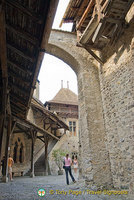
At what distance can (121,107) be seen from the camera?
193 inches

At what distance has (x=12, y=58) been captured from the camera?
3789mm

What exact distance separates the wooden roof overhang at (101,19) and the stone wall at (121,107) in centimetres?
32

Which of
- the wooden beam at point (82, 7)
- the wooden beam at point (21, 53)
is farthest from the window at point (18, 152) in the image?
the wooden beam at point (21, 53)

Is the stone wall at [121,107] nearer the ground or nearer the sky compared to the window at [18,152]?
nearer the sky

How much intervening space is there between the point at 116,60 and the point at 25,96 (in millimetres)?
3146

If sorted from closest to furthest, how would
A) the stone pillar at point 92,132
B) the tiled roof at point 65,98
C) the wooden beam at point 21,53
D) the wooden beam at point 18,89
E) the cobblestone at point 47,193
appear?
1. the wooden beam at point 21,53
2. the cobblestone at point 47,193
3. the wooden beam at point 18,89
4. the stone pillar at point 92,132
5. the tiled roof at point 65,98

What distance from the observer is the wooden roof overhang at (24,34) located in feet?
8.01

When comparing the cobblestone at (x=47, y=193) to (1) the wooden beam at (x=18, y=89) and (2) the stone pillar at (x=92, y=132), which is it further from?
(1) the wooden beam at (x=18, y=89)

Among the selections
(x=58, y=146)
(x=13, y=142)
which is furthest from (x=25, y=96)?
(x=58, y=146)

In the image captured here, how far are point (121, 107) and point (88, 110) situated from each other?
1.44 meters

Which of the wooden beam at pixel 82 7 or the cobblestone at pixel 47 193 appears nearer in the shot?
the cobblestone at pixel 47 193

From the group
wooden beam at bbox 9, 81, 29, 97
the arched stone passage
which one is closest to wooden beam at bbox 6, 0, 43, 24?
wooden beam at bbox 9, 81, 29, 97

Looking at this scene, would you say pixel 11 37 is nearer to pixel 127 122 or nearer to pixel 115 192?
pixel 127 122

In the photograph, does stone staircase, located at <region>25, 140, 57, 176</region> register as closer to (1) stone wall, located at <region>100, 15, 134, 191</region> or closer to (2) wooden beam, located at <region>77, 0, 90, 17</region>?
(1) stone wall, located at <region>100, 15, 134, 191</region>
